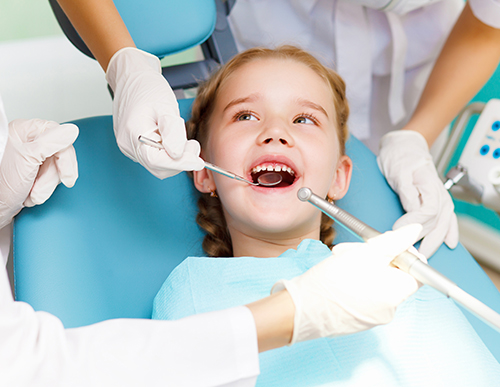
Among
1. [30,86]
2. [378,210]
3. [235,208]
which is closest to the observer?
[235,208]

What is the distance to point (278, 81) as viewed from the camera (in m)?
1.22

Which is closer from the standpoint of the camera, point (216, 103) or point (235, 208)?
point (235, 208)

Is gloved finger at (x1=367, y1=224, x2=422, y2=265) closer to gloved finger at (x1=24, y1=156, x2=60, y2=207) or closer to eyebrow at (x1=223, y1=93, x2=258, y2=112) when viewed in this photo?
eyebrow at (x1=223, y1=93, x2=258, y2=112)

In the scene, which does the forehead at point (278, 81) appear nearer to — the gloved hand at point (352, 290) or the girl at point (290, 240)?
the girl at point (290, 240)

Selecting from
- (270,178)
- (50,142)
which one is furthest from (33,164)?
(270,178)

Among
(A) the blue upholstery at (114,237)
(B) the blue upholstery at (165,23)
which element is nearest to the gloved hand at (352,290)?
(A) the blue upholstery at (114,237)

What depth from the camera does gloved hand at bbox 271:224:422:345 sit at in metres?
0.75

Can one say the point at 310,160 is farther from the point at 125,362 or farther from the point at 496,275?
the point at 496,275

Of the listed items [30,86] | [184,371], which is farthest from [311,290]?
[30,86]

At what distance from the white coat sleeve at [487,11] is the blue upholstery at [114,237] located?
0.66 meters

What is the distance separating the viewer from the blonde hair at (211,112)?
52.3 inches

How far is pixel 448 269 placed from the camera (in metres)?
1.38

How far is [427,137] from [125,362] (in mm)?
1428

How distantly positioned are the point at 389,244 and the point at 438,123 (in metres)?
1.09
